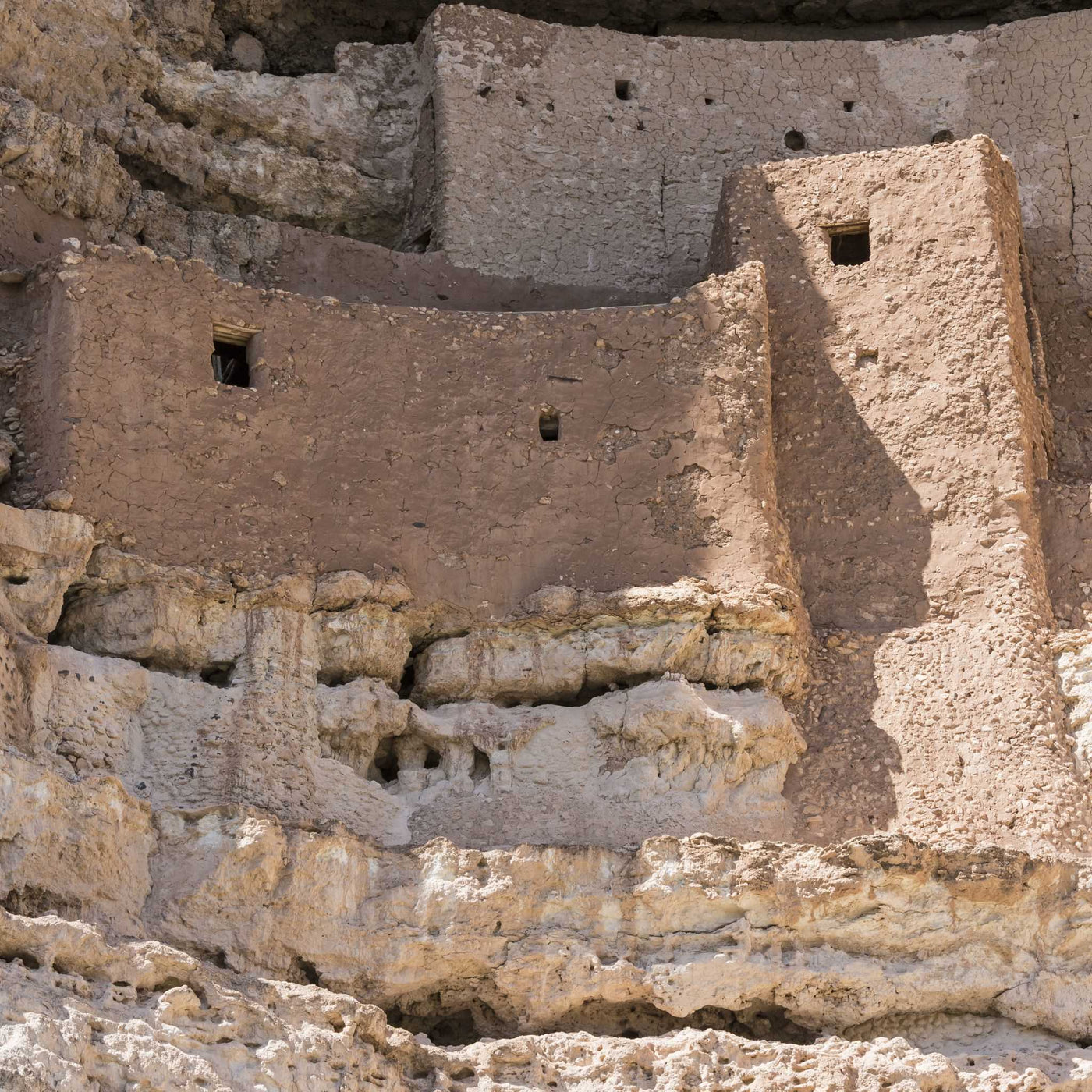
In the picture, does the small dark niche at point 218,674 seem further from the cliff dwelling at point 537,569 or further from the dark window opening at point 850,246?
the dark window opening at point 850,246

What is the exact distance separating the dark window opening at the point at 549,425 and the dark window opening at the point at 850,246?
7.25 feet

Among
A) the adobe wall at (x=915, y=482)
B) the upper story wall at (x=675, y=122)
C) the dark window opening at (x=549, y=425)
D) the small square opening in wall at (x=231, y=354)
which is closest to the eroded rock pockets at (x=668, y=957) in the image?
the adobe wall at (x=915, y=482)

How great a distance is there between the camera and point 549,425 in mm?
14789

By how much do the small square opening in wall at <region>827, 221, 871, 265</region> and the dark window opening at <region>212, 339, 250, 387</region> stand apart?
374 cm

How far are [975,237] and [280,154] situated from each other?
16.9 ft

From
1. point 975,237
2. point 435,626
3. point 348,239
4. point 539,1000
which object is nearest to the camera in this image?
point 539,1000

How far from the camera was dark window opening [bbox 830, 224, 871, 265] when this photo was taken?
51.6 ft

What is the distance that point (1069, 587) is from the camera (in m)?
14.7

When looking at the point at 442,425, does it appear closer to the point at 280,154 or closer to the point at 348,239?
the point at 348,239

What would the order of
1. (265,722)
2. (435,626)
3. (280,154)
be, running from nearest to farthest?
(265,722)
(435,626)
(280,154)

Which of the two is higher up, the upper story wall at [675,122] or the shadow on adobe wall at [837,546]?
the upper story wall at [675,122]

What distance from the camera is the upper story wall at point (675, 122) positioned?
17234 mm

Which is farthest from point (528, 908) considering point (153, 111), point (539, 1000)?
point (153, 111)

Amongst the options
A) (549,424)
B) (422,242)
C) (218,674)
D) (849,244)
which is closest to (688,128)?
(422,242)
